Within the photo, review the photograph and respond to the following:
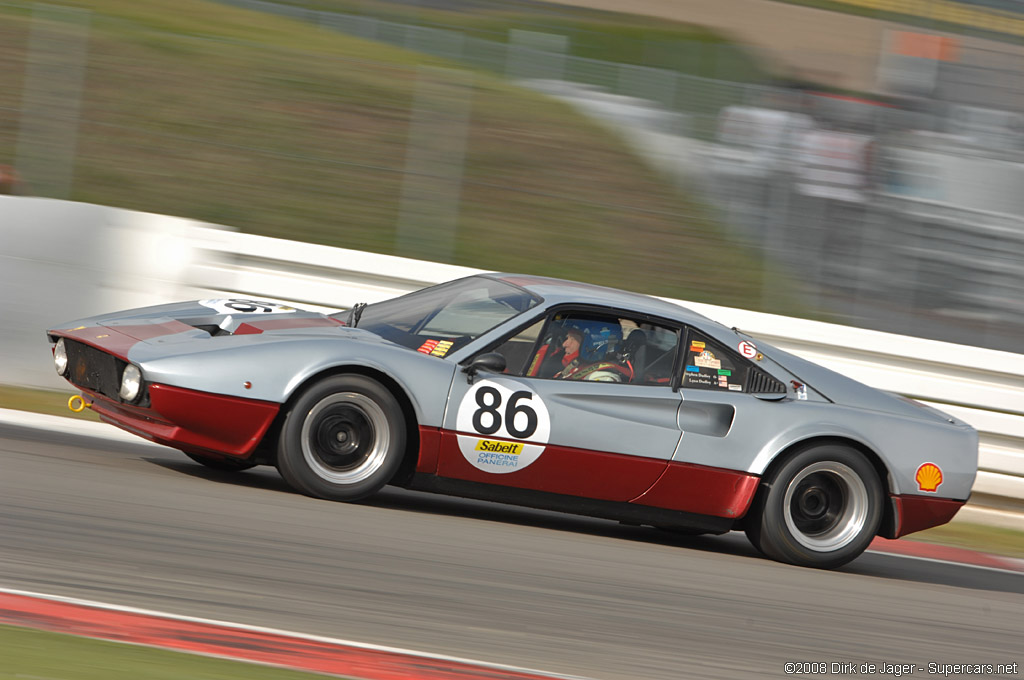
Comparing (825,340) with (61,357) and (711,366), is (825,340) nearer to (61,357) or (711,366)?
(711,366)

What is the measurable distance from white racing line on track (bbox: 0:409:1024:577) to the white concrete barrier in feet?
2.17

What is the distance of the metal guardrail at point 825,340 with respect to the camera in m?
7.77

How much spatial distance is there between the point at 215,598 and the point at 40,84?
5.66 m

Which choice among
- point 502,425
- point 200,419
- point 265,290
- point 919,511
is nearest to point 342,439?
point 200,419

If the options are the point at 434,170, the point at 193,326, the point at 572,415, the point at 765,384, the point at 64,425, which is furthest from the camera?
the point at 434,170

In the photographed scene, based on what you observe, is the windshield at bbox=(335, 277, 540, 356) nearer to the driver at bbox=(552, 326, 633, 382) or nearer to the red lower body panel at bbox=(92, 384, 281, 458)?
the driver at bbox=(552, 326, 633, 382)

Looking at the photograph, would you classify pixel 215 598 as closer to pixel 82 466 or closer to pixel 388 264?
pixel 82 466

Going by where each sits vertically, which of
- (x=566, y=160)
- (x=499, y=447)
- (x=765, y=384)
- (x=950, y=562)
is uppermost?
(x=566, y=160)

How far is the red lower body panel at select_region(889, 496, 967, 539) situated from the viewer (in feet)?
20.3

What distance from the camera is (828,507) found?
6223mm

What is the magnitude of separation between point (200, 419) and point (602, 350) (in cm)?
207

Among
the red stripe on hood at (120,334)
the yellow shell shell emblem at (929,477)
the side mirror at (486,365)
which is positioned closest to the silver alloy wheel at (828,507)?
the yellow shell shell emblem at (929,477)

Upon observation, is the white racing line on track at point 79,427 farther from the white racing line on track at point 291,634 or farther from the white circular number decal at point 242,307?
the white racing line on track at point 291,634

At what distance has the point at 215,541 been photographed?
15.1ft
